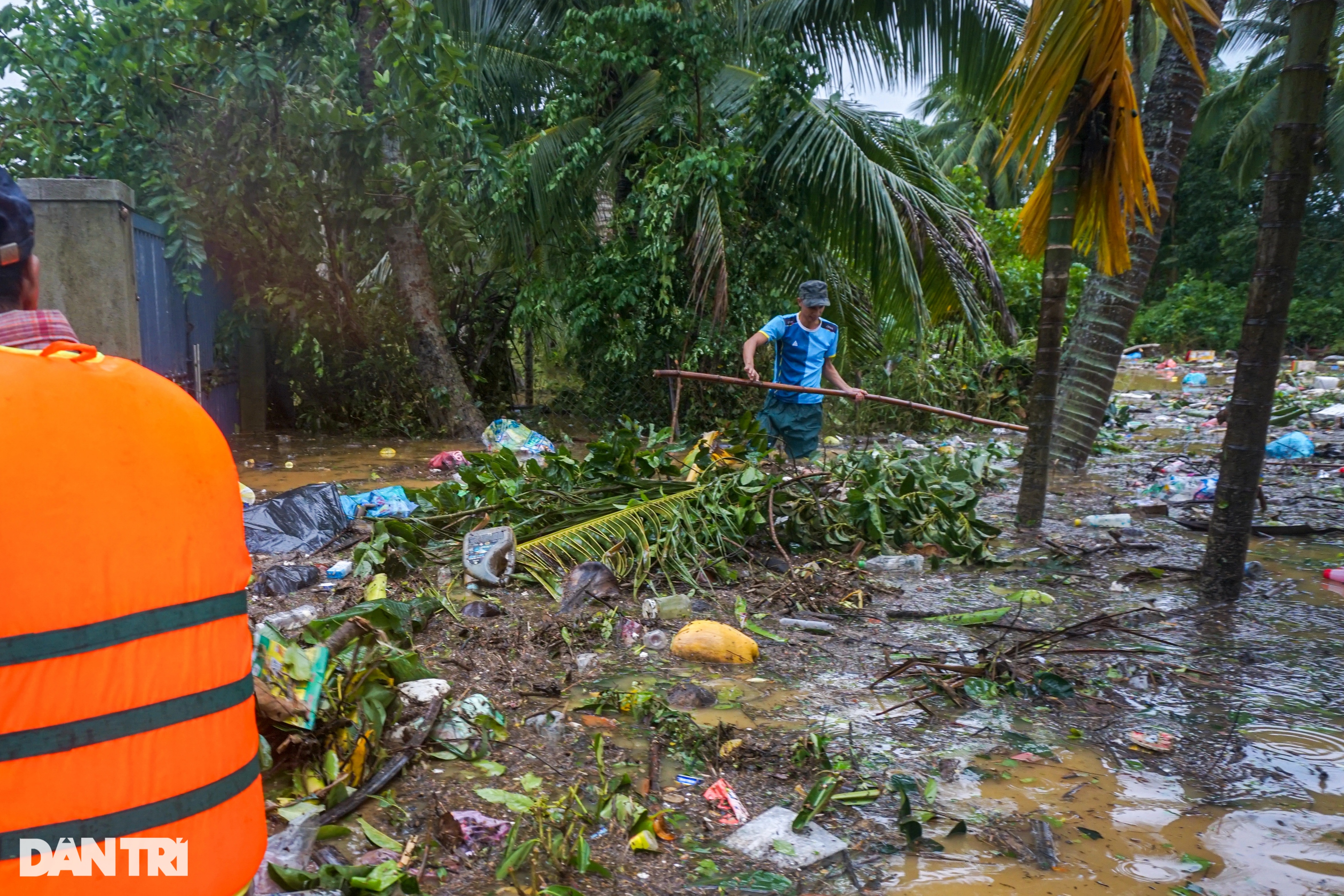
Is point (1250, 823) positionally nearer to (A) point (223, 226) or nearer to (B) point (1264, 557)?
(B) point (1264, 557)

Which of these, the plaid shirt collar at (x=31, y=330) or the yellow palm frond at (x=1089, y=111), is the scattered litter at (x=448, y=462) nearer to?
the yellow palm frond at (x=1089, y=111)

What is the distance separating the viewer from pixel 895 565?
444cm

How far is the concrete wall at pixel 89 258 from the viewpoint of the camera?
4.76m

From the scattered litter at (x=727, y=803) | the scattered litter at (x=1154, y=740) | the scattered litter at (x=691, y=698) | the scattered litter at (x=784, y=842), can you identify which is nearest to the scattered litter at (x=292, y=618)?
the scattered litter at (x=691, y=698)

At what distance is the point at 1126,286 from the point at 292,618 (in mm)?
5844

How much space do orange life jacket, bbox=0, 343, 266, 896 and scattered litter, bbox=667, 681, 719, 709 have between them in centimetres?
180

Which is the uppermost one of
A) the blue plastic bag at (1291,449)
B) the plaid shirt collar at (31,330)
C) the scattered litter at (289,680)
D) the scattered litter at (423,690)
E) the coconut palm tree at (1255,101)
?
the coconut palm tree at (1255,101)

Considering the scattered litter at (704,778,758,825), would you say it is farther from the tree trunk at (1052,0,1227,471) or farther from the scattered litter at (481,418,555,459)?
the tree trunk at (1052,0,1227,471)

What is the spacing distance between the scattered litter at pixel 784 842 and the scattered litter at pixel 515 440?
16.5 ft

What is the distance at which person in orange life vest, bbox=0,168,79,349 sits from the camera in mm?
1057

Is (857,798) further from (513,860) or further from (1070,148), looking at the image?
(1070,148)

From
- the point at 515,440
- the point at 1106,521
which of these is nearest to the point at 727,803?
the point at 1106,521

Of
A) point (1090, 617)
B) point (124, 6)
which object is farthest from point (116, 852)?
point (124, 6)

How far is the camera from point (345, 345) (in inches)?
321
